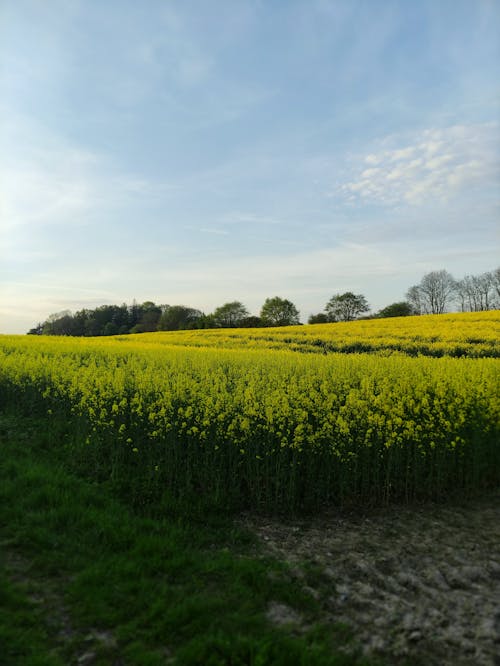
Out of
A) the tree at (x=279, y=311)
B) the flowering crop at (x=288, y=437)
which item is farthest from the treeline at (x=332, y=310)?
the flowering crop at (x=288, y=437)

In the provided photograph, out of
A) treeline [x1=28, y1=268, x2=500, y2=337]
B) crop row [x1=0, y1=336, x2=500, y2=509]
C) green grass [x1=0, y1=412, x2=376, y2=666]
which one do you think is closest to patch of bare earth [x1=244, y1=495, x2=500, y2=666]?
green grass [x1=0, y1=412, x2=376, y2=666]

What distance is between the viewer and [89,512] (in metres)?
5.72

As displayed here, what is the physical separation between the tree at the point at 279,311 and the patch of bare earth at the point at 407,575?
64577 mm

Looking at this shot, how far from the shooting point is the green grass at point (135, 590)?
351 cm

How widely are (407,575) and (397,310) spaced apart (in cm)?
6816

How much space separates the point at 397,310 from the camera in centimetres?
6944

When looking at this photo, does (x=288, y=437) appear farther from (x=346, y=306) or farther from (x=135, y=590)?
(x=346, y=306)

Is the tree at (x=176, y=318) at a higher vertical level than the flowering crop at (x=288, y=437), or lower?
higher

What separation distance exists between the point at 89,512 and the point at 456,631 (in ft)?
13.8

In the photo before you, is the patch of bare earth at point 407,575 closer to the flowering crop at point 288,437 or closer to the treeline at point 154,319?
the flowering crop at point 288,437

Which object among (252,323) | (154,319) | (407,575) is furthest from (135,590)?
(154,319)

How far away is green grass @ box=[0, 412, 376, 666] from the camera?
3512 millimetres

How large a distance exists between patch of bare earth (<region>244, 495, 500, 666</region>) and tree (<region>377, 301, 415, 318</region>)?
64.7 metres

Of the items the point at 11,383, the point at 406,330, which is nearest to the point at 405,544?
the point at 11,383
